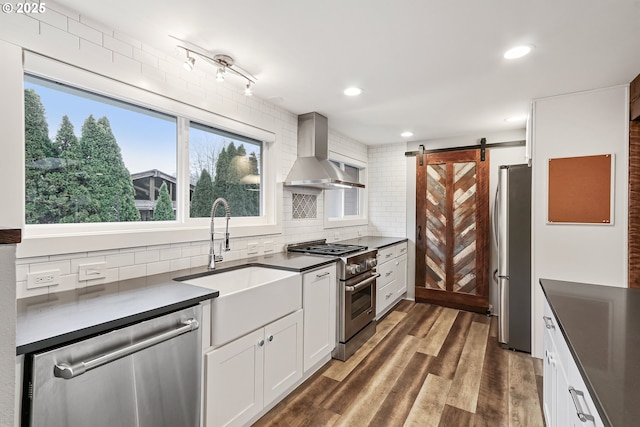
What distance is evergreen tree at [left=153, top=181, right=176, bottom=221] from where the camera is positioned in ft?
7.29

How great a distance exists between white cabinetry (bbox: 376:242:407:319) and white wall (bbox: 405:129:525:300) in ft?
0.52

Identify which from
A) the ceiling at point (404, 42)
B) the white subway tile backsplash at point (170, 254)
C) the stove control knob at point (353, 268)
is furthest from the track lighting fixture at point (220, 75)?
the stove control knob at point (353, 268)

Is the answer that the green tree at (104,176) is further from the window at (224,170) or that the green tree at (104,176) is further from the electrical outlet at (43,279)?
the window at (224,170)

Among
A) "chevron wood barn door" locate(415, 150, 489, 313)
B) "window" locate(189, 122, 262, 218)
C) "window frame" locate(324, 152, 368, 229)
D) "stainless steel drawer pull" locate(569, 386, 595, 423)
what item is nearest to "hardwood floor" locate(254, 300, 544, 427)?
"chevron wood barn door" locate(415, 150, 489, 313)

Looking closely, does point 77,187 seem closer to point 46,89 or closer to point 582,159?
point 46,89

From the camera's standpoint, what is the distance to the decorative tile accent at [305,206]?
345cm

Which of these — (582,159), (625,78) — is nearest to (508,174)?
(582,159)

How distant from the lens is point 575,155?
2721 millimetres

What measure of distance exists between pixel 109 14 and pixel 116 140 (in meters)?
0.71

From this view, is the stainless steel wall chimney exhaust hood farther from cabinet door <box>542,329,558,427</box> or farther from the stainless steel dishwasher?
cabinet door <box>542,329,558,427</box>

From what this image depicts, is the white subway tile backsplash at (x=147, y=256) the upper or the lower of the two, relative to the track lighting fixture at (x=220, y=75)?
lower

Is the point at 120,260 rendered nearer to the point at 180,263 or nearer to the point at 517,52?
the point at 180,263

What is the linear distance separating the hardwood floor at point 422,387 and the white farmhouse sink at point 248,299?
2.24 feet

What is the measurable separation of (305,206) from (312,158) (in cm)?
59
